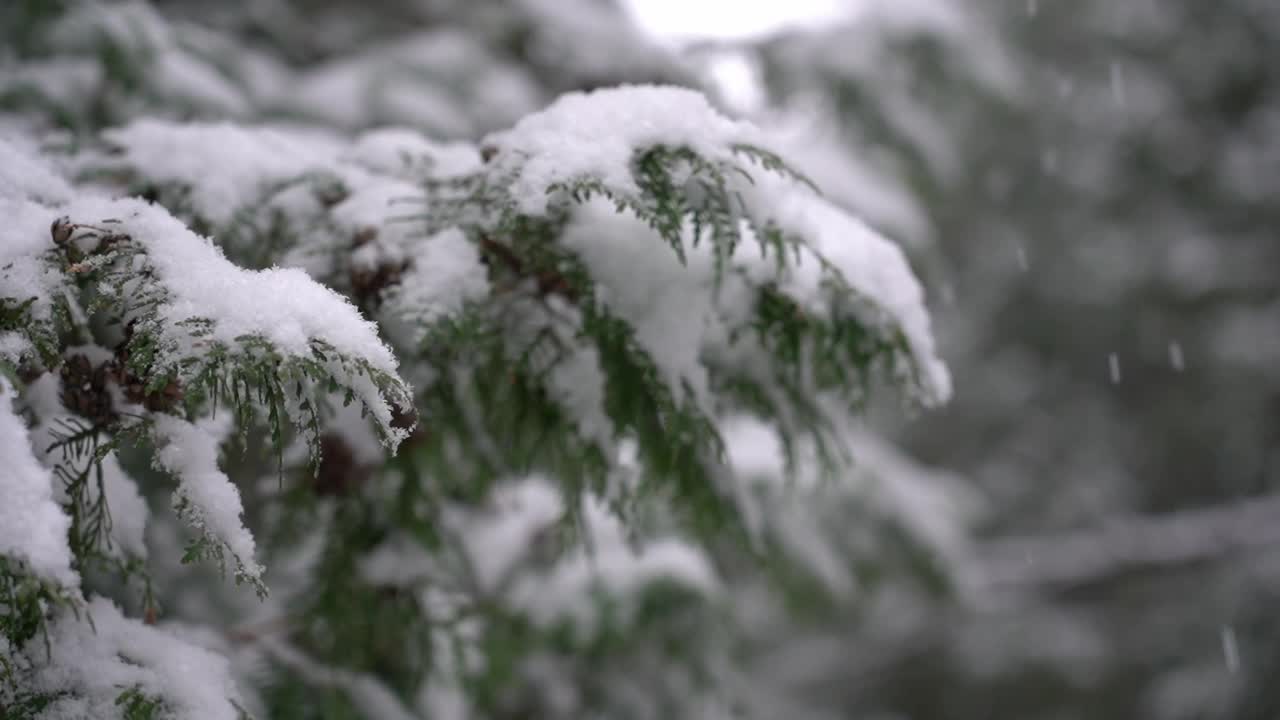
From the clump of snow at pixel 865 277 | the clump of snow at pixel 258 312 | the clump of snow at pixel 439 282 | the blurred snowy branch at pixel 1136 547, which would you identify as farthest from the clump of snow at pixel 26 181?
the blurred snowy branch at pixel 1136 547

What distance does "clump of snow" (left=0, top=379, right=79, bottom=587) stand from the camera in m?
0.81

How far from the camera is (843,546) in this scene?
347 centimetres

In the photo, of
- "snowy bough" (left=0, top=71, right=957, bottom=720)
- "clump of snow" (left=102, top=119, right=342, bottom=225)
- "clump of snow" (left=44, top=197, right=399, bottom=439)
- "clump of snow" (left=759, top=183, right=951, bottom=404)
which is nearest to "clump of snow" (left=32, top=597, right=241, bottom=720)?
"snowy bough" (left=0, top=71, right=957, bottom=720)

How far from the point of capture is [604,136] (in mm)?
1130

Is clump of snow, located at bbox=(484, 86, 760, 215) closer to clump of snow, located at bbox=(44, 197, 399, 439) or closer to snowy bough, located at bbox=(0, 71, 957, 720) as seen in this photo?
snowy bough, located at bbox=(0, 71, 957, 720)

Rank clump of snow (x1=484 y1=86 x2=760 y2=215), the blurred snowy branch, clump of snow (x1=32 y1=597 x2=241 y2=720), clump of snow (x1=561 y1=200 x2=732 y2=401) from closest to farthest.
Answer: clump of snow (x1=32 y1=597 x2=241 y2=720) < clump of snow (x1=484 y1=86 x2=760 y2=215) < clump of snow (x1=561 y1=200 x2=732 y2=401) < the blurred snowy branch

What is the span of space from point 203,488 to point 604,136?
23.8 inches

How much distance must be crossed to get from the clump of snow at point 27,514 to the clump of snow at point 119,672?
0.14 meters

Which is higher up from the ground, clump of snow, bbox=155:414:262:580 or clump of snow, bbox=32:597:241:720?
clump of snow, bbox=155:414:262:580

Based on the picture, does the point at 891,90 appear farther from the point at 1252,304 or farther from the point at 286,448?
the point at 1252,304

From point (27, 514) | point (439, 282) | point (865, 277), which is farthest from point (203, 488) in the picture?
point (865, 277)

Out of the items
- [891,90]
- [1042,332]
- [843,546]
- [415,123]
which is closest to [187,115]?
[415,123]

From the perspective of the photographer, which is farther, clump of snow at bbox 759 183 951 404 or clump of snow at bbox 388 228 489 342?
clump of snow at bbox 759 183 951 404

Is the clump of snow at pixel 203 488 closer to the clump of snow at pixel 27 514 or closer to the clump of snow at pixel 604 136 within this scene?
the clump of snow at pixel 27 514
